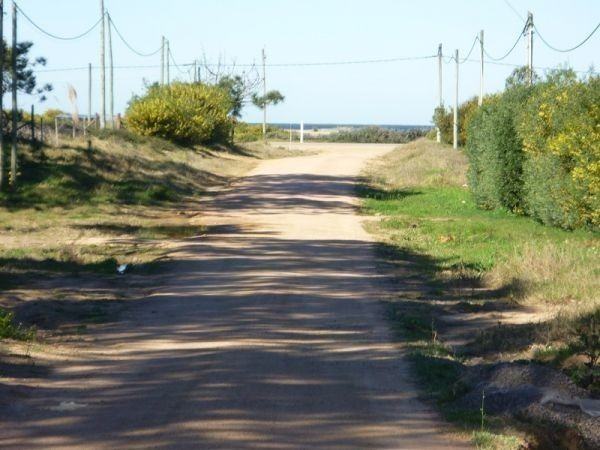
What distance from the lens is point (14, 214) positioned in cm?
2444

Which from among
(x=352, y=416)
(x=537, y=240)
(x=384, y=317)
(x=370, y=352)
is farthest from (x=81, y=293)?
(x=537, y=240)

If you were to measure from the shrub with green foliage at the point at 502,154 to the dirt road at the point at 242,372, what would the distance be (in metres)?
7.55

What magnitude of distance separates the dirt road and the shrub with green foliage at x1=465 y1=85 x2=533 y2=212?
7549 mm

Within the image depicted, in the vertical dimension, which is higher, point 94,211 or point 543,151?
point 543,151

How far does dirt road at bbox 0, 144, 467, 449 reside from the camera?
7.13m

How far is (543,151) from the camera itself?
70.5 feet

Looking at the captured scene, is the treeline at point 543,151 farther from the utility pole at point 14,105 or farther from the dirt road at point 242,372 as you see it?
the utility pole at point 14,105

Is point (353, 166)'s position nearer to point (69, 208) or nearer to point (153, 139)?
point (153, 139)

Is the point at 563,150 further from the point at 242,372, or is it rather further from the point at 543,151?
the point at 242,372

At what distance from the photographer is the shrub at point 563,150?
18.2 m

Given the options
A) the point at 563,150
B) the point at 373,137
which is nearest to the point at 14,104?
the point at 563,150

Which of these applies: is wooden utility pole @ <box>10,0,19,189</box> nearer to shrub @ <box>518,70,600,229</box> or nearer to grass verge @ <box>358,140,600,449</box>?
grass verge @ <box>358,140,600,449</box>

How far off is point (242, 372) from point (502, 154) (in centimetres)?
1690

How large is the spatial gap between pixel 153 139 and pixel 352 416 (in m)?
37.1
